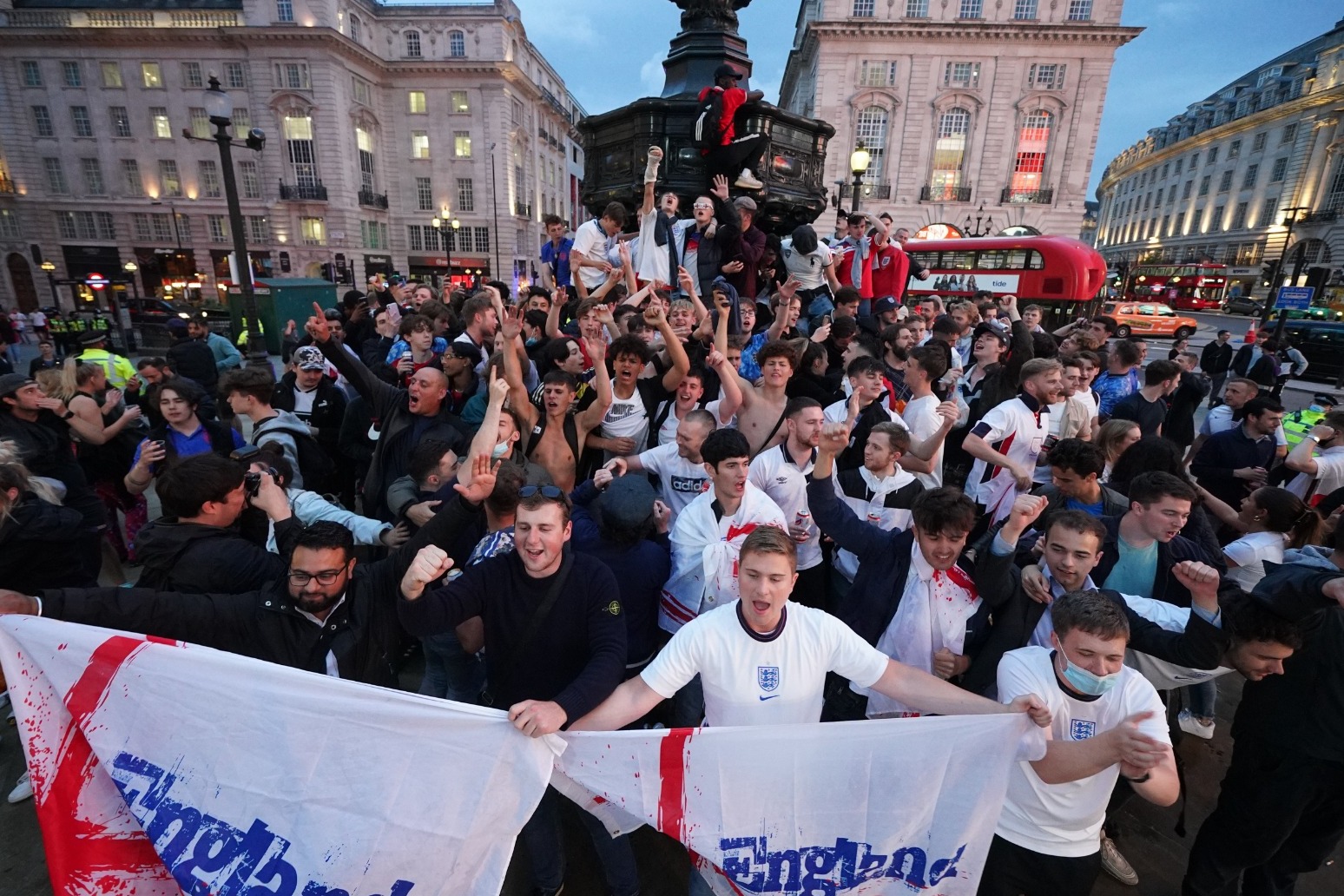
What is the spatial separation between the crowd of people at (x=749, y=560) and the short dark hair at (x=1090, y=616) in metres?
0.01

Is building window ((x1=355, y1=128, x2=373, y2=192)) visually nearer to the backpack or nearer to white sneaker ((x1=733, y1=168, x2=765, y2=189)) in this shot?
the backpack

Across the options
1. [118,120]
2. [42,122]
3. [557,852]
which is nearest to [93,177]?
[118,120]

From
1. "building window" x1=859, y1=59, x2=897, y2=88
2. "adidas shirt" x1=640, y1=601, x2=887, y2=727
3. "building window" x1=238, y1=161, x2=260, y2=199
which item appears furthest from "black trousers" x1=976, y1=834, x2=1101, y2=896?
"building window" x1=238, y1=161, x2=260, y2=199

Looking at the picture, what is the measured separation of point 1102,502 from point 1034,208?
46.0 meters

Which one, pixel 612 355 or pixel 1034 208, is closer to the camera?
pixel 612 355

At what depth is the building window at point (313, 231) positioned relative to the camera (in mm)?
41312

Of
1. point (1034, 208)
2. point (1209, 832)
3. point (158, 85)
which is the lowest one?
point (1209, 832)

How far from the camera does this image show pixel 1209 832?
269 centimetres

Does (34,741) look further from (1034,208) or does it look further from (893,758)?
(1034,208)

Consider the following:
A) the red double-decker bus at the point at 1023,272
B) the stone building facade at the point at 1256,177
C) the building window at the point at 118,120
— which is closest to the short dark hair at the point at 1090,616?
the red double-decker bus at the point at 1023,272

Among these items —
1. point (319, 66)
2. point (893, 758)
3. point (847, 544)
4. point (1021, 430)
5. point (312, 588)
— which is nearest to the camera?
point (893, 758)

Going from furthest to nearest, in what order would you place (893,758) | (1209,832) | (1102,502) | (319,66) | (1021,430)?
(319,66) < (1021,430) < (1102,502) < (1209,832) < (893,758)

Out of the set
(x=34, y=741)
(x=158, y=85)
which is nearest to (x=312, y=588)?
(x=34, y=741)

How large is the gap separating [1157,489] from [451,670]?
3.68 metres
